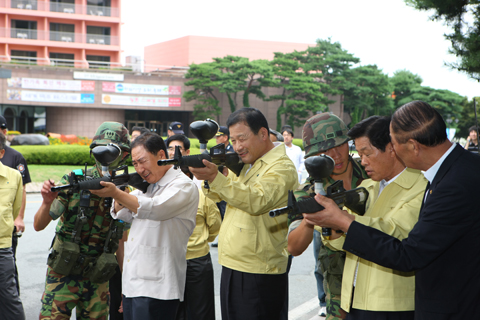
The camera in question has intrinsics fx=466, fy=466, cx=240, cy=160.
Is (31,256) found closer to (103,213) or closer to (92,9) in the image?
(103,213)

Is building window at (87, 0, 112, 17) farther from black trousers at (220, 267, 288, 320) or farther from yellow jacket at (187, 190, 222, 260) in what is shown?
black trousers at (220, 267, 288, 320)

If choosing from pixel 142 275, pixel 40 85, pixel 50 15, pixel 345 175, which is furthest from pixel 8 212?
pixel 50 15

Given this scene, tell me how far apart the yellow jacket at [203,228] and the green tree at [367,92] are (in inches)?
1771

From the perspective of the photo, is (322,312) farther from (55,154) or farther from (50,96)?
(50,96)

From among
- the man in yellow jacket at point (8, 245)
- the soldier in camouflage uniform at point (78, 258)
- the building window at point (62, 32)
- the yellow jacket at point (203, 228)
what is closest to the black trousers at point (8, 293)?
the man in yellow jacket at point (8, 245)

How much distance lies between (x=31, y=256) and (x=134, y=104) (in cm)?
3587

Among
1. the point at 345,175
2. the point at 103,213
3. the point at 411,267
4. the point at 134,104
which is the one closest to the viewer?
the point at 411,267

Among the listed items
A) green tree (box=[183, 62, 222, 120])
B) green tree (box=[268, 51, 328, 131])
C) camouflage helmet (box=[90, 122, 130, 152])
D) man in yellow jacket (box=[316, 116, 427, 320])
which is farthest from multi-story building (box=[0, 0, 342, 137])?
man in yellow jacket (box=[316, 116, 427, 320])

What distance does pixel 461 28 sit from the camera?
7641 mm

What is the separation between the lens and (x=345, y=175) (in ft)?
11.5

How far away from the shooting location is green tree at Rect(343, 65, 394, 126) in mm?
47969

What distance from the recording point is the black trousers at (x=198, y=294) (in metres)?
4.03

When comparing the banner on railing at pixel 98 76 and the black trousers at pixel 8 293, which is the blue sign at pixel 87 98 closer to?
the banner on railing at pixel 98 76

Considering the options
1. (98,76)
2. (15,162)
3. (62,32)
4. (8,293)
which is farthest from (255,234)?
(62,32)
